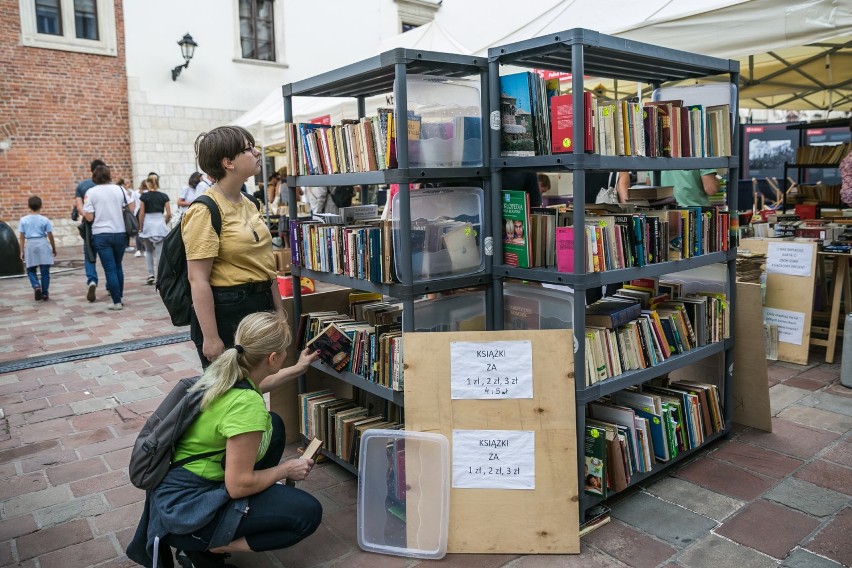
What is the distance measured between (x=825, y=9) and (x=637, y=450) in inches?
126

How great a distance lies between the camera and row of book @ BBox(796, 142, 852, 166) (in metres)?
7.03

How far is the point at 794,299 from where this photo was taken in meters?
5.16

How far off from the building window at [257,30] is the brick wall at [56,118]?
9.20 feet

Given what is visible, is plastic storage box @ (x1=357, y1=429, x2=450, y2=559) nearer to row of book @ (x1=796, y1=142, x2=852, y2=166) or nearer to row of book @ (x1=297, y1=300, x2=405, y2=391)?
row of book @ (x1=297, y1=300, x2=405, y2=391)

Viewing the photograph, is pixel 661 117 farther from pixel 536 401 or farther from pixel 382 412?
pixel 382 412

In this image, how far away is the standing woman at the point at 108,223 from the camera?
7.93m

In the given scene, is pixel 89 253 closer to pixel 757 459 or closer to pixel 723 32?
pixel 723 32

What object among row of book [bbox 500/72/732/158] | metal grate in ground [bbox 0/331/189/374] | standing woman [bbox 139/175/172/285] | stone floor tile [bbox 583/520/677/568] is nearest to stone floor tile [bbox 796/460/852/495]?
stone floor tile [bbox 583/520/677/568]

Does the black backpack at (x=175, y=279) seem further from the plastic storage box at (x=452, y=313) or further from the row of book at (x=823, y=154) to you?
the row of book at (x=823, y=154)

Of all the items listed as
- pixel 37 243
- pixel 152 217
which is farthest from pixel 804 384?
pixel 37 243

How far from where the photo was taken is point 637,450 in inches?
124

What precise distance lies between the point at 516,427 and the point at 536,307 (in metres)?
0.61

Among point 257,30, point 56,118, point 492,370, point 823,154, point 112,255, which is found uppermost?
point 257,30

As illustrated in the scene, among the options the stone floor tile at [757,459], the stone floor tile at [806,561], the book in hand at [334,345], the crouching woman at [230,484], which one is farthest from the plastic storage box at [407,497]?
the stone floor tile at [757,459]
